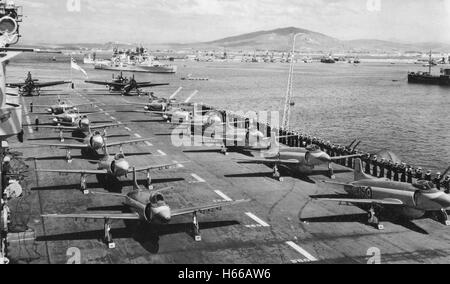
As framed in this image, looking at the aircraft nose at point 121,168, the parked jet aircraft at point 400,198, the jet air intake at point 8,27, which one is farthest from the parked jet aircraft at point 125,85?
the parked jet aircraft at point 400,198

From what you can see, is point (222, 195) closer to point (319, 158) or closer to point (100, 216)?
point (319, 158)

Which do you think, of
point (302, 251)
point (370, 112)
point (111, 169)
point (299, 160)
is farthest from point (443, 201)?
point (370, 112)

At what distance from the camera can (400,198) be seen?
92.5 feet

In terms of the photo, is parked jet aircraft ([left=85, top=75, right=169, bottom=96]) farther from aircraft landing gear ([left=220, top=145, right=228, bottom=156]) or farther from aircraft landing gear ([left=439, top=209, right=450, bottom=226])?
aircraft landing gear ([left=439, top=209, right=450, bottom=226])

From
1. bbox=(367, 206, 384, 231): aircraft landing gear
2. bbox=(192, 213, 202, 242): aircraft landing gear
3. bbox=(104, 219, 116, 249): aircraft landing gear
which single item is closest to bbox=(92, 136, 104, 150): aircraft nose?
bbox=(104, 219, 116, 249): aircraft landing gear

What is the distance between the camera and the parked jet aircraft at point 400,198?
26672 millimetres

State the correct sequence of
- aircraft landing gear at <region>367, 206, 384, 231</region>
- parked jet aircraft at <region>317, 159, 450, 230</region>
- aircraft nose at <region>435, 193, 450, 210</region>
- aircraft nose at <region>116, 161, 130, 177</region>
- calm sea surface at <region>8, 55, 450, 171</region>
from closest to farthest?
aircraft nose at <region>435, 193, 450, 210</region> < parked jet aircraft at <region>317, 159, 450, 230</region> < aircraft landing gear at <region>367, 206, 384, 231</region> < aircraft nose at <region>116, 161, 130, 177</region> < calm sea surface at <region>8, 55, 450, 171</region>

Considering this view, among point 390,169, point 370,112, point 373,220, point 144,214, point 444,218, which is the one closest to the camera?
point 144,214

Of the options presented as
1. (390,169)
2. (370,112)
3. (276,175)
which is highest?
(390,169)

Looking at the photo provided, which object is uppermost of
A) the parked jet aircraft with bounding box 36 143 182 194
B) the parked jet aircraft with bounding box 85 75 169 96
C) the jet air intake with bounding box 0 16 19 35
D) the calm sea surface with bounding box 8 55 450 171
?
the jet air intake with bounding box 0 16 19 35

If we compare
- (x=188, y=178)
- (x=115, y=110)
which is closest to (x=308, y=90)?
(x=115, y=110)

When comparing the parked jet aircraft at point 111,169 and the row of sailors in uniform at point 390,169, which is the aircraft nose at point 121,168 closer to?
the parked jet aircraft at point 111,169

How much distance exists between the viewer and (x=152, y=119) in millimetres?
74125

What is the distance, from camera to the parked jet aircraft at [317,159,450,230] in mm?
26672
